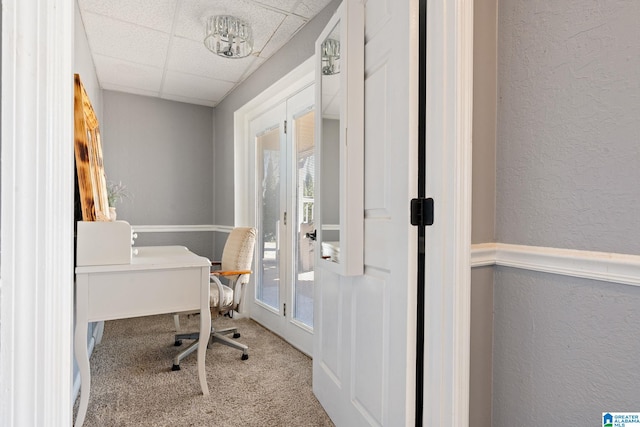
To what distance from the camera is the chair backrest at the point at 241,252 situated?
2645 millimetres

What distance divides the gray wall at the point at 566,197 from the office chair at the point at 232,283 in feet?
6.19

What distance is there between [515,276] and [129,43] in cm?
321

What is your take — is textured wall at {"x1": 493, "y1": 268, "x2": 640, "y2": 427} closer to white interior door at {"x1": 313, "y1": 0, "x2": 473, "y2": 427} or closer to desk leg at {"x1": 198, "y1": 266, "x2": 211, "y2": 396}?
white interior door at {"x1": 313, "y1": 0, "x2": 473, "y2": 427}

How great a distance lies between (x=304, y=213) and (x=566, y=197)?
209cm

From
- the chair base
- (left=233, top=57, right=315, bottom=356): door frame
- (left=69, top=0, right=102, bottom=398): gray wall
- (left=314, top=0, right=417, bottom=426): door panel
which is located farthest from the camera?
(left=233, top=57, right=315, bottom=356): door frame

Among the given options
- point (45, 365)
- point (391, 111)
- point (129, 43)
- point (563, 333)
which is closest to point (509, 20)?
point (391, 111)

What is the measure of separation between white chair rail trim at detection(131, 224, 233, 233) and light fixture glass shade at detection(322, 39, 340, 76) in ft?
8.27

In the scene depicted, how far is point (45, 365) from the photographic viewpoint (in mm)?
617

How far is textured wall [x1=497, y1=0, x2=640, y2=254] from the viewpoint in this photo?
0.84m

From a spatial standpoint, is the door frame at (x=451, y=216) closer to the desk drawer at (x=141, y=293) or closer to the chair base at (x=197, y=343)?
the desk drawer at (x=141, y=293)

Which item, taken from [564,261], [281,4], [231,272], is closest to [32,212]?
[564,261]

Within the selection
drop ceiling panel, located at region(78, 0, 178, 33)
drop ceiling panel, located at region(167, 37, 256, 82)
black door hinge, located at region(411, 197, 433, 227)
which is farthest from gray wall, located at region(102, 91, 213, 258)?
black door hinge, located at region(411, 197, 433, 227)

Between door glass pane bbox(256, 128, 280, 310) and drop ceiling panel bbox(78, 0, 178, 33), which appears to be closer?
drop ceiling panel bbox(78, 0, 178, 33)

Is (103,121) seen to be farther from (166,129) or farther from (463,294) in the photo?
(463,294)
